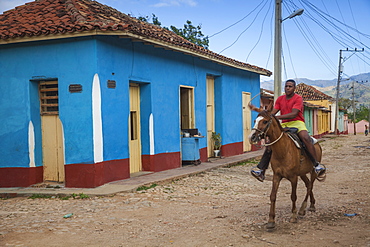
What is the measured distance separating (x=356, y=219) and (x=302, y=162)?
1.12 meters

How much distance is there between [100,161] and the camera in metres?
9.18

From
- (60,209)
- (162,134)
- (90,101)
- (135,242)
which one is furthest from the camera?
(162,134)

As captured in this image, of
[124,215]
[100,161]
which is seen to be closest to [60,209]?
[124,215]

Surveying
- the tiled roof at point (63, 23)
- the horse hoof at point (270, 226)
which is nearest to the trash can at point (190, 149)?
the tiled roof at point (63, 23)

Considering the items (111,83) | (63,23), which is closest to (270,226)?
(111,83)

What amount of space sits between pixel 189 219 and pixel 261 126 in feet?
6.45

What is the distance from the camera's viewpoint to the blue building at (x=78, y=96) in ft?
29.7

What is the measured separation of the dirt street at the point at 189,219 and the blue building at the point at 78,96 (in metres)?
1.37

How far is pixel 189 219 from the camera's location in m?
6.52

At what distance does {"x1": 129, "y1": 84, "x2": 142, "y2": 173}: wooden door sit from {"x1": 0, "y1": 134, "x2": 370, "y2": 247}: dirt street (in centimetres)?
171

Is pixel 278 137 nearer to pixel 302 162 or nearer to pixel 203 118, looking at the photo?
pixel 302 162

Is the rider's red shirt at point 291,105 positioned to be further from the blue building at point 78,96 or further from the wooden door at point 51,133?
the wooden door at point 51,133

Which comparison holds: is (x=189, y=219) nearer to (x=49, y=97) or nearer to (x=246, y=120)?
(x=49, y=97)

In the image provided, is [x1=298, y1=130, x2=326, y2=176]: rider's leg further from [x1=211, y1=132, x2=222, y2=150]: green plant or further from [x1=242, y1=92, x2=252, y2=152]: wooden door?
[x1=242, y1=92, x2=252, y2=152]: wooden door
